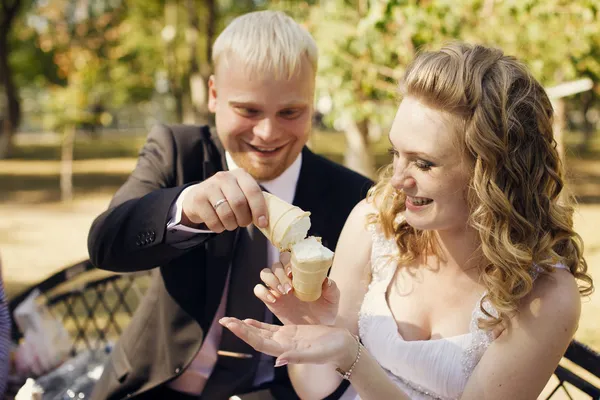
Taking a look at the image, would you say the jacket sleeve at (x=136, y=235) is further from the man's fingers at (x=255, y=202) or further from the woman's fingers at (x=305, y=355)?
the woman's fingers at (x=305, y=355)

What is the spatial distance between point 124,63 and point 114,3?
9.53 feet

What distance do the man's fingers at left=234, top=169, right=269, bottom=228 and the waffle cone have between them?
0.15 meters

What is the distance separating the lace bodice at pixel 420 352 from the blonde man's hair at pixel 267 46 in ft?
3.07

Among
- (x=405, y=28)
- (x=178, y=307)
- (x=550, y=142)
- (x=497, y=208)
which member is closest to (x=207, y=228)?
(x=178, y=307)

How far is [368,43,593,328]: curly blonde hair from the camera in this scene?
2.18 m

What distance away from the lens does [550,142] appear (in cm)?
234

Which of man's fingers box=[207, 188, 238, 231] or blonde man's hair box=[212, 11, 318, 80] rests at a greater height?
blonde man's hair box=[212, 11, 318, 80]

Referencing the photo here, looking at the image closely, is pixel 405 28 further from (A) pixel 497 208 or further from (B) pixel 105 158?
(B) pixel 105 158

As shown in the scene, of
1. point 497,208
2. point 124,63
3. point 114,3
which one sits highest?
point 497,208

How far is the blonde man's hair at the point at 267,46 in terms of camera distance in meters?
2.72

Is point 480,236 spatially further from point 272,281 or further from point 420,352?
point 272,281

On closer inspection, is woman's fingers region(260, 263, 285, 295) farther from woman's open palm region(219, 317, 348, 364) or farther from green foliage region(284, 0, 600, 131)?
green foliage region(284, 0, 600, 131)

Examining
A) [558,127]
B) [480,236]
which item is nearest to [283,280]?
[480,236]

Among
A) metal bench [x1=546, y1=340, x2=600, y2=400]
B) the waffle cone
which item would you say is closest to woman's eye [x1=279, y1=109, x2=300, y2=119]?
the waffle cone
